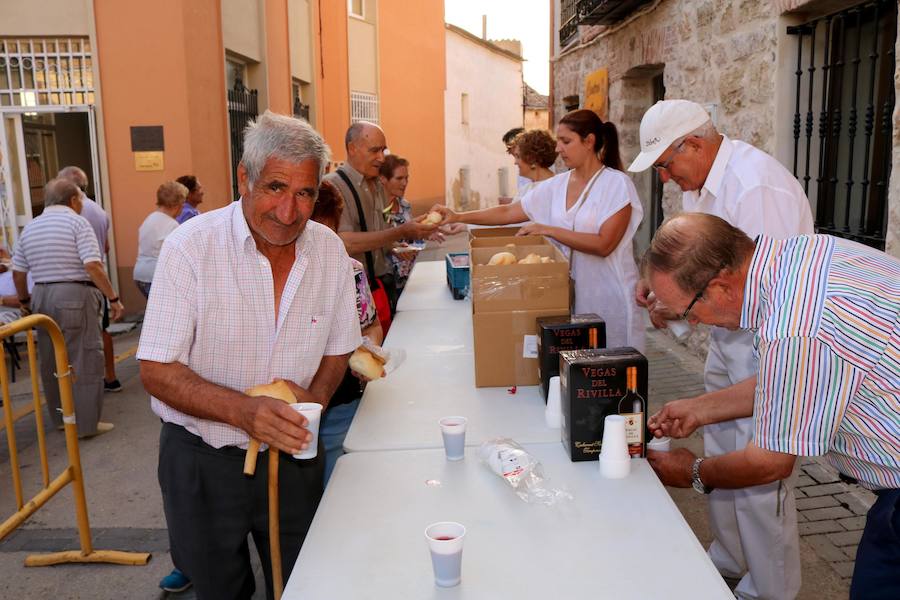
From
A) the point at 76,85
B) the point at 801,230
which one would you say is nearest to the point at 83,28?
the point at 76,85

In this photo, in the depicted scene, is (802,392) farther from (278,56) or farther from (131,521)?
(278,56)

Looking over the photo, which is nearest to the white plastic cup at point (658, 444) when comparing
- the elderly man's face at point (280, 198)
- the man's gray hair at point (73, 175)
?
the elderly man's face at point (280, 198)

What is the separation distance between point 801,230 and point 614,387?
3.50 ft

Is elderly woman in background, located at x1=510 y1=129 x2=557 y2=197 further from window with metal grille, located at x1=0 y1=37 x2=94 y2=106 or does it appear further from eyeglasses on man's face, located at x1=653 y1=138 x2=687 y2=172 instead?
window with metal grille, located at x1=0 y1=37 x2=94 y2=106

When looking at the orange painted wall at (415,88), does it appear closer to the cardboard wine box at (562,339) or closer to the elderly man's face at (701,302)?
the cardboard wine box at (562,339)

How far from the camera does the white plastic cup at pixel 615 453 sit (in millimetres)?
2158

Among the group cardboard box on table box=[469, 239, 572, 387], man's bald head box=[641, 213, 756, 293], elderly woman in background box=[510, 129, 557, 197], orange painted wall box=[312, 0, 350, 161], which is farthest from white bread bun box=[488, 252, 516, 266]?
orange painted wall box=[312, 0, 350, 161]

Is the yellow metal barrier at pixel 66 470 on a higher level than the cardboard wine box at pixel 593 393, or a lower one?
lower

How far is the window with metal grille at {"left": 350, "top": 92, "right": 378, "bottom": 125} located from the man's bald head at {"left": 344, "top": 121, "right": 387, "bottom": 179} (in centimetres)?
1328

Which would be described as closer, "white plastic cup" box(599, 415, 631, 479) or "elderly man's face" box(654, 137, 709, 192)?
"white plastic cup" box(599, 415, 631, 479)

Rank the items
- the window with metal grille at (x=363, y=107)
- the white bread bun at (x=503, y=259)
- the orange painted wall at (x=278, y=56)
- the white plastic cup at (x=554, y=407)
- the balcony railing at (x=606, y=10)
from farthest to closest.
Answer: the window with metal grille at (x=363, y=107) < the orange painted wall at (x=278, y=56) < the balcony railing at (x=606, y=10) < the white bread bun at (x=503, y=259) < the white plastic cup at (x=554, y=407)

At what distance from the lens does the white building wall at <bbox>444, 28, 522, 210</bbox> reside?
25.3m

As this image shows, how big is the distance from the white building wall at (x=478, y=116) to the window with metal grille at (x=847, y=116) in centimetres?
1953

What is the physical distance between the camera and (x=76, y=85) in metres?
9.02
